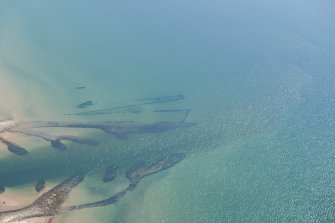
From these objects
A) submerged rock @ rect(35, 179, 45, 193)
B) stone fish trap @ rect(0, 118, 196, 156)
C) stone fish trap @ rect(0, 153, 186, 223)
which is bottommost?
stone fish trap @ rect(0, 153, 186, 223)

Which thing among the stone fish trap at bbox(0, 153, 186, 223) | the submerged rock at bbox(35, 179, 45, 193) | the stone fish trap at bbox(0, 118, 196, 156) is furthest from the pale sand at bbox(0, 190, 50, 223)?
the stone fish trap at bbox(0, 118, 196, 156)

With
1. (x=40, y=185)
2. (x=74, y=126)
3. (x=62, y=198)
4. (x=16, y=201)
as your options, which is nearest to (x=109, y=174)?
(x=62, y=198)

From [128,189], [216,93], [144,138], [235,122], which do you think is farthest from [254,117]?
[128,189]

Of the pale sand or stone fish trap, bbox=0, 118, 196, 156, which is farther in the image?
stone fish trap, bbox=0, 118, 196, 156

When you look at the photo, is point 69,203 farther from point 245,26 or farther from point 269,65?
point 245,26

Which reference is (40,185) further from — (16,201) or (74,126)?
(74,126)

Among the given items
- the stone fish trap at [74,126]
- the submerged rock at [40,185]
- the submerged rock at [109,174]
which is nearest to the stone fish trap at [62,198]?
the submerged rock at [40,185]

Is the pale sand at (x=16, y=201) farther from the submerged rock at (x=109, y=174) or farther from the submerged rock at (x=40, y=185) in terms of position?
the submerged rock at (x=109, y=174)

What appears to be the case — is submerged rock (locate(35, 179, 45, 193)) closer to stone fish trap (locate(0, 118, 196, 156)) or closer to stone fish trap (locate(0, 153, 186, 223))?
stone fish trap (locate(0, 153, 186, 223))

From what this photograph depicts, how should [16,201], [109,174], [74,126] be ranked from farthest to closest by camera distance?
1. [74,126]
2. [109,174]
3. [16,201]
